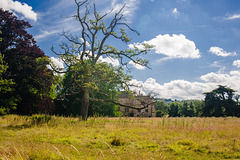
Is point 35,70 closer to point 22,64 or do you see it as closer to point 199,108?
point 22,64

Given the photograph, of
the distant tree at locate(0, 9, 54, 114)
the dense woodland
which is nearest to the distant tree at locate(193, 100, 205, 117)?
the dense woodland

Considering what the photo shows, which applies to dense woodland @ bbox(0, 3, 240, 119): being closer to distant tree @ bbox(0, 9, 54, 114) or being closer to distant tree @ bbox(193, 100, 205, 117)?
distant tree @ bbox(0, 9, 54, 114)

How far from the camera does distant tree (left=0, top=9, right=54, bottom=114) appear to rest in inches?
741

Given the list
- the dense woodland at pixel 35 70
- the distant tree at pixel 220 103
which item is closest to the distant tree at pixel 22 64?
the dense woodland at pixel 35 70

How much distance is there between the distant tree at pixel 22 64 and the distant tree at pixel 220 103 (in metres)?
48.6

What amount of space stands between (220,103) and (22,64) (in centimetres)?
5294

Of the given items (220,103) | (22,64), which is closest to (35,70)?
(22,64)

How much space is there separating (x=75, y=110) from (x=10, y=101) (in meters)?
17.8

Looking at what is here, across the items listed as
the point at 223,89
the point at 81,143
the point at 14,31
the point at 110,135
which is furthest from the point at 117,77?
the point at 223,89

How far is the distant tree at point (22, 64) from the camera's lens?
18.8 meters

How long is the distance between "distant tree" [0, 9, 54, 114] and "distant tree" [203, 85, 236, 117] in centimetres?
4856

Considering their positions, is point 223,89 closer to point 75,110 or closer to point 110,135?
point 75,110

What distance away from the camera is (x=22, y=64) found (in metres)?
18.9

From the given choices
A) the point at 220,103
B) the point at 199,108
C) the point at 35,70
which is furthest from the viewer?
the point at 199,108
